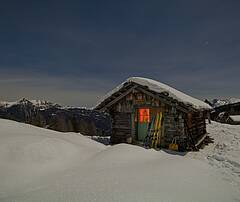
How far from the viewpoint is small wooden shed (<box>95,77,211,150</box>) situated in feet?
36.1

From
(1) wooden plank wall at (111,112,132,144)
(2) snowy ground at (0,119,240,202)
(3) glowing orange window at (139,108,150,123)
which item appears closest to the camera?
(2) snowy ground at (0,119,240,202)

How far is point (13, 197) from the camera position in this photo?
3.84 meters

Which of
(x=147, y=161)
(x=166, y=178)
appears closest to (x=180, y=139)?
(x=147, y=161)

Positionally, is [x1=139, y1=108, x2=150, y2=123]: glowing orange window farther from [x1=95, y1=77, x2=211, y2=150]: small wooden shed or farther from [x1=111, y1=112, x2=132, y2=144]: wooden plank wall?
[x1=111, y1=112, x2=132, y2=144]: wooden plank wall

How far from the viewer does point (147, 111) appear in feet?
40.4

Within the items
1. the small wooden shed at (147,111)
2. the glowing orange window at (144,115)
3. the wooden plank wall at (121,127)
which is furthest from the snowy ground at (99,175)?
the wooden plank wall at (121,127)

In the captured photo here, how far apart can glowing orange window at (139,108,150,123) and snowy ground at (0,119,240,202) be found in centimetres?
539

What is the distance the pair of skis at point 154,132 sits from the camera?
1176cm

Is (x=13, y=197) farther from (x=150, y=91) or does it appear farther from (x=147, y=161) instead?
(x=150, y=91)

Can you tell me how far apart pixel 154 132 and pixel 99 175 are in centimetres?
756

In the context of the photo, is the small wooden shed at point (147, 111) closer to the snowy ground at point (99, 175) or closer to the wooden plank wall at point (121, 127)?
the wooden plank wall at point (121, 127)

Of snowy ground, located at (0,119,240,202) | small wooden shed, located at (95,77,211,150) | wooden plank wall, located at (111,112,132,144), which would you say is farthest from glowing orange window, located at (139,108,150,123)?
snowy ground, located at (0,119,240,202)

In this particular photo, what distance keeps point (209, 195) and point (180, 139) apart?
6.76m

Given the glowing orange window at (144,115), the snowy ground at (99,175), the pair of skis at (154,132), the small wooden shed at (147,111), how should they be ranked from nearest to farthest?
the snowy ground at (99,175), the small wooden shed at (147,111), the pair of skis at (154,132), the glowing orange window at (144,115)
